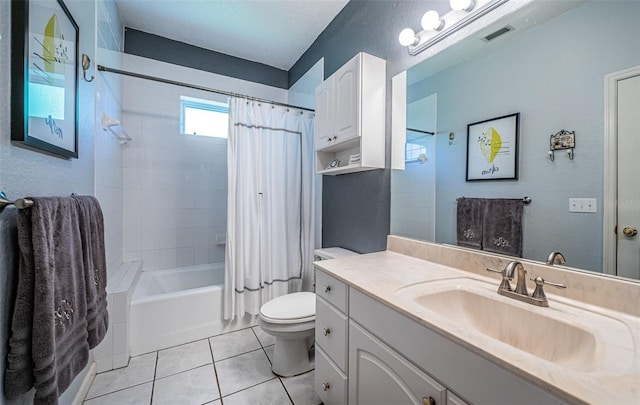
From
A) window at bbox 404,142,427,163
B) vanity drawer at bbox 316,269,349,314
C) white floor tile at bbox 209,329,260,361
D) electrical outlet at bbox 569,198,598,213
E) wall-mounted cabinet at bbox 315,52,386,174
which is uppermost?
wall-mounted cabinet at bbox 315,52,386,174

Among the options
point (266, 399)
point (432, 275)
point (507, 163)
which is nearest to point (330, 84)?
point (507, 163)

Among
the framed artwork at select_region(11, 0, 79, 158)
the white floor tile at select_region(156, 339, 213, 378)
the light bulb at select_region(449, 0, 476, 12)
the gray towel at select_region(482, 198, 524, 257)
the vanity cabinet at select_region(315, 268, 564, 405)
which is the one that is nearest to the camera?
the vanity cabinet at select_region(315, 268, 564, 405)

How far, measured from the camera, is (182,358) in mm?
1773

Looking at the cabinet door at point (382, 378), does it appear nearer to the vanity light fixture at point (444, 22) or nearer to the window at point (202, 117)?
the vanity light fixture at point (444, 22)

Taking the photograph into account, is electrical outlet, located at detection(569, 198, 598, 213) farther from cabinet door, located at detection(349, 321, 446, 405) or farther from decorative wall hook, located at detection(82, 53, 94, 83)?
decorative wall hook, located at detection(82, 53, 94, 83)

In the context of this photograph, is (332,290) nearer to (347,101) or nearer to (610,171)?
(610,171)

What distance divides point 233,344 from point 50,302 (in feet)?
4.63

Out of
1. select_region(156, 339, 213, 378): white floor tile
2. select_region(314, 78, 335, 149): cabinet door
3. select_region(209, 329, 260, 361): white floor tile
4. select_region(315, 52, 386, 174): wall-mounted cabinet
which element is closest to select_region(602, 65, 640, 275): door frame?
select_region(315, 52, 386, 174): wall-mounted cabinet

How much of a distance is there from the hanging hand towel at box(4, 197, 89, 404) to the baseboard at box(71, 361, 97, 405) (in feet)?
2.31

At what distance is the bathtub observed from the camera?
1815mm

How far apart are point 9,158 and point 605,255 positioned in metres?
1.92

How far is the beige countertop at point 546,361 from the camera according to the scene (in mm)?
456

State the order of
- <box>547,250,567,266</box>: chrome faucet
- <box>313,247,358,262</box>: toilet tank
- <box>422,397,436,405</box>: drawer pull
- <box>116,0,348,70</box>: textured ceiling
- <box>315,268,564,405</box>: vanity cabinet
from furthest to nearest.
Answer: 1. <box>116,0,348,70</box>: textured ceiling
2. <box>313,247,358,262</box>: toilet tank
3. <box>547,250,567,266</box>: chrome faucet
4. <box>422,397,436,405</box>: drawer pull
5. <box>315,268,564,405</box>: vanity cabinet

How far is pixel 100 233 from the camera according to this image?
1219mm
